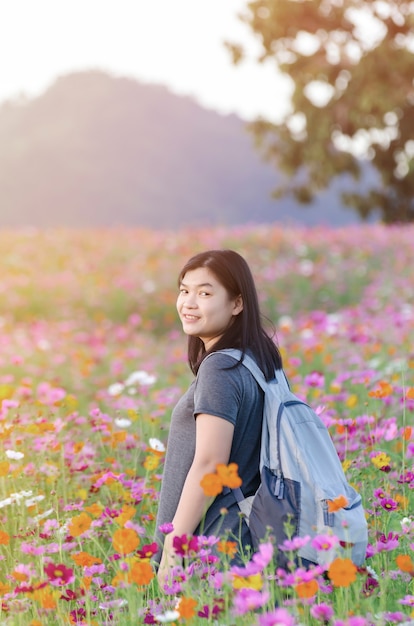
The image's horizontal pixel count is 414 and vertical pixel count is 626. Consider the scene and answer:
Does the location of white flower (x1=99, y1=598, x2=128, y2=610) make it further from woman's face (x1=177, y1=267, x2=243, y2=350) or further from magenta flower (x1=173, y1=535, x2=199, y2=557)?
woman's face (x1=177, y1=267, x2=243, y2=350)

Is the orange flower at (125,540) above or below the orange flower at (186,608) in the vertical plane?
above

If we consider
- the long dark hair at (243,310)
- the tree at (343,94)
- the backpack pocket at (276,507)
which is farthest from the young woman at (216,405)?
the tree at (343,94)

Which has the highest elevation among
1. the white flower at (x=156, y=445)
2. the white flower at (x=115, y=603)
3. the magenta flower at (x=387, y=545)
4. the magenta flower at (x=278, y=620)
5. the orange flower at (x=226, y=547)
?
the white flower at (x=156, y=445)

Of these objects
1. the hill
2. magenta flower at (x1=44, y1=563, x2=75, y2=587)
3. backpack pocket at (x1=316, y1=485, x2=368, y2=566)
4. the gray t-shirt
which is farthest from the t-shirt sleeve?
the hill

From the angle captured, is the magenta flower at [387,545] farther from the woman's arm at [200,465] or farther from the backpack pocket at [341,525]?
the woman's arm at [200,465]

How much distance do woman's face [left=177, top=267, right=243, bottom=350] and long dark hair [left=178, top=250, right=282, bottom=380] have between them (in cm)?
2

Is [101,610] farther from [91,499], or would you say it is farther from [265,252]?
[265,252]

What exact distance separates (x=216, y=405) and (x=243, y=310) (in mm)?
371

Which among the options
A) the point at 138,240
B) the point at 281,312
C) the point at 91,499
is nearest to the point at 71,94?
the point at 138,240

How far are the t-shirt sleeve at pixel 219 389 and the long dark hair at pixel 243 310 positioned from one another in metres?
0.12

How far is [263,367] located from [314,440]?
28 cm

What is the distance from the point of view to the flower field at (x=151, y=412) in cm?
203

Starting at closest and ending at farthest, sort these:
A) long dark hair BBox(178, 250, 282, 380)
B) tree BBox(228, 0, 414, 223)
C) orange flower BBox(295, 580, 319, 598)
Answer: orange flower BBox(295, 580, 319, 598)
long dark hair BBox(178, 250, 282, 380)
tree BBox(228, 0, 414, 223)

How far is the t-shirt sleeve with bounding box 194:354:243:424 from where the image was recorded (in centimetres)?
244
